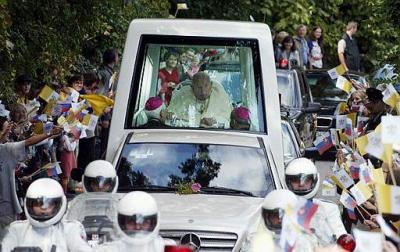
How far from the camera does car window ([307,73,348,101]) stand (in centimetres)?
2650

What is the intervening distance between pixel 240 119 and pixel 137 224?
5.19 metres

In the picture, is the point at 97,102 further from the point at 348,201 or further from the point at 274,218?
the point at 274,218

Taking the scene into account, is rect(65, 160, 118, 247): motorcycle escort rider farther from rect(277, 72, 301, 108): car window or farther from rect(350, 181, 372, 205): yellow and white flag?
rect(277, 72, 301, 108): car window

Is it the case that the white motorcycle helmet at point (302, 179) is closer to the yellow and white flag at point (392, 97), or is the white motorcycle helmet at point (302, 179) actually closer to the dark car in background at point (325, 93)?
the yellow and white flag at point (392, 97)

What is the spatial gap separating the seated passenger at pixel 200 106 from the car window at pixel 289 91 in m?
6.90

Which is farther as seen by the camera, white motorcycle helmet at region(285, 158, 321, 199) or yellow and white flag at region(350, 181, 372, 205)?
yellow and white flag at region(350, 181, 372, 205)

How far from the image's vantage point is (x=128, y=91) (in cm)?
1572

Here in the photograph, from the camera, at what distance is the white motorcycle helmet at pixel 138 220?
10.6m

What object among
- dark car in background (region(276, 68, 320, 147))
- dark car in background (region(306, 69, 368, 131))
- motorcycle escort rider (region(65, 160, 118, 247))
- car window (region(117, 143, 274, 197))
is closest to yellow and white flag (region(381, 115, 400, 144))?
motorcycle escort rider (region(65, 160, 118, 247))

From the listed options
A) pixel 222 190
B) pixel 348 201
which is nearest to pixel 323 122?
pixel 348 201

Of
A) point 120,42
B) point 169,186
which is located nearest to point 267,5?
point 120,42

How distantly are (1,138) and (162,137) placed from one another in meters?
1.61

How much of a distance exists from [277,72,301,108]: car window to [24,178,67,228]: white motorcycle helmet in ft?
39.6

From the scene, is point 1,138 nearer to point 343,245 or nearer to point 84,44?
point 343,245
